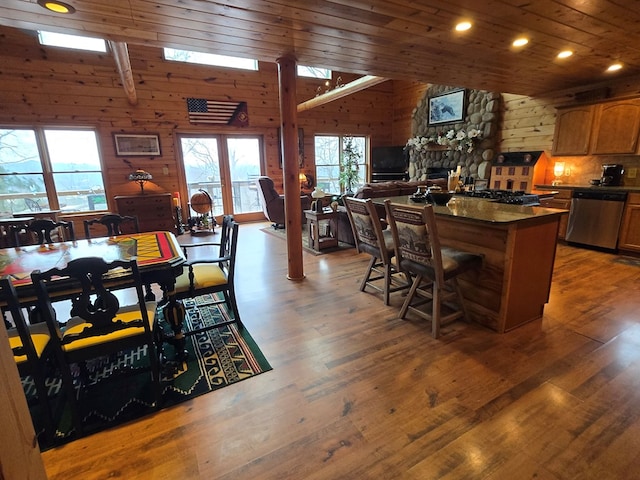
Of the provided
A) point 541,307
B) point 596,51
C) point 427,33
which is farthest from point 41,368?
point 596,51

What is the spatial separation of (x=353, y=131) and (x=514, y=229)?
284 inches

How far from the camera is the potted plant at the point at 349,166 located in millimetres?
8773

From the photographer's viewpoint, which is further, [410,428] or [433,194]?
[433,194]

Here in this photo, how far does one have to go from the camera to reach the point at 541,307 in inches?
105

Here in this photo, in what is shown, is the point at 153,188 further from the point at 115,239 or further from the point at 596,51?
the point at 596,51

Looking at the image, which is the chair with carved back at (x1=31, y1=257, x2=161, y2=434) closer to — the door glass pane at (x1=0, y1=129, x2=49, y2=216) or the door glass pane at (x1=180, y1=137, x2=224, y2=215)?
the door glass pane at (x1=0, y1=129, x2=49, y2=216)

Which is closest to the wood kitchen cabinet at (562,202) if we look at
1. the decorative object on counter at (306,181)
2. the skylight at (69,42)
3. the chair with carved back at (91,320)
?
the decorative object on counter at (306,181)

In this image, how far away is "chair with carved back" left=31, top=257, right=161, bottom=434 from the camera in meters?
1.48

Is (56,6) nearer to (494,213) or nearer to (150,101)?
(494,213)

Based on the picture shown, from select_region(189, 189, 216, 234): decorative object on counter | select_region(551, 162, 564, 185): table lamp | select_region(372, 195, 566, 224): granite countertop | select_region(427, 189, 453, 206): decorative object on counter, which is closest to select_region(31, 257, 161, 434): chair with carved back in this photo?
select_region(372, 195, 566, 224): granite countertop

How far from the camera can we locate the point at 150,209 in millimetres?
6070

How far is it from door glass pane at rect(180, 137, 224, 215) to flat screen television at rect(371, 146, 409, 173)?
4.34 meters

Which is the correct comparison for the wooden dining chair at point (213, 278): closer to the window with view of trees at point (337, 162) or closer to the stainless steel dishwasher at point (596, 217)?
the stainless steel dishwasher at point (596, 217)

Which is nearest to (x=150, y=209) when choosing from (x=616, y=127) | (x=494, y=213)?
(x=494, y=213)
